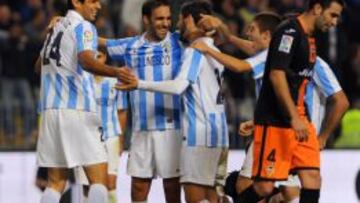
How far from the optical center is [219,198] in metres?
11.8

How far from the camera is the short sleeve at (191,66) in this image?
11.1 m

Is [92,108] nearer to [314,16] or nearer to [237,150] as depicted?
[314,16]

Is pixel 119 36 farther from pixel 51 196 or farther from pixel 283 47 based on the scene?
pixel 283 47

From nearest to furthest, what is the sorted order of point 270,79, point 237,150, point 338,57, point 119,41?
point 270,79 → point 119,41 → point 237,150 → point 338,57

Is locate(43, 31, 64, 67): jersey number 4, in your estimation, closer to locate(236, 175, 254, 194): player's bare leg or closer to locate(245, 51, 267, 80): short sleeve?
locate(245, 51, 267, 80): short sleeve

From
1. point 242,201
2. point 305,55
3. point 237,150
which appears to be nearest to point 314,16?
point 305,55

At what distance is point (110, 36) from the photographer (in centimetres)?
1556

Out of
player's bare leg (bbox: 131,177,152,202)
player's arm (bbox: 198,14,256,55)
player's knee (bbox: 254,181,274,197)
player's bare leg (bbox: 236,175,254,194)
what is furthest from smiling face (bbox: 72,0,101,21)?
player's knee (bbox: 254,181,274,197)

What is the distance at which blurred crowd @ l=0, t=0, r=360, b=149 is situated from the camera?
14.6 metres

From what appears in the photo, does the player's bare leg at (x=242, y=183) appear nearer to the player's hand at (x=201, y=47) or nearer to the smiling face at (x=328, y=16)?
the player's hand at (x=201, y=47)

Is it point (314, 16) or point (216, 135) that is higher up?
point (314, 16)

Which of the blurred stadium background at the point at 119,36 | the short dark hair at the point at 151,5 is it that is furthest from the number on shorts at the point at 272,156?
the blurred stadium background at the point at 119,36

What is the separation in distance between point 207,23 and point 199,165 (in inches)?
41.1

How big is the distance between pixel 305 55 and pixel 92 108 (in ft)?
5.46
